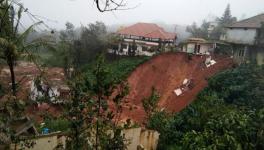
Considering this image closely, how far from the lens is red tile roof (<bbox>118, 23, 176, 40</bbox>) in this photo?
118 ft

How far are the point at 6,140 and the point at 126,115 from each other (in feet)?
58.2

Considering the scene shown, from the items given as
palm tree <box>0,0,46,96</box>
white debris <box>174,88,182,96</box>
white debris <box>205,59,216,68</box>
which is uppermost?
palm tree <box>0,0,46,96</box>

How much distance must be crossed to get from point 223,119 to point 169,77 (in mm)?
14847

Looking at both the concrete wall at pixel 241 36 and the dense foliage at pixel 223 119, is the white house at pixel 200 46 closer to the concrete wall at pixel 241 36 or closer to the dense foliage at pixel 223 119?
the concrete wall at pixel 241 36

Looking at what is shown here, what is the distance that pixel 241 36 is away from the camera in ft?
96.1

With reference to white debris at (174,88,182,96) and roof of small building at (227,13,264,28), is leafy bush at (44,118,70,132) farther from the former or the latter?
roof of small building at (227,13,264,28)

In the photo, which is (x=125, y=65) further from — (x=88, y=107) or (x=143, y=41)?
(x=88, y=107)

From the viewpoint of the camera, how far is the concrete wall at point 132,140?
1030 cm

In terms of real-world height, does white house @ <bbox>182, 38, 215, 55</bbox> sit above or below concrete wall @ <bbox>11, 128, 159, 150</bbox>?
above

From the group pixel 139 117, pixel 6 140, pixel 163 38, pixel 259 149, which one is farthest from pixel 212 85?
pixel 6 140

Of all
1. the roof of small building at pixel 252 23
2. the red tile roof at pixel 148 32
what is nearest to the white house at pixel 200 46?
the red tile roof at pixel 148 32

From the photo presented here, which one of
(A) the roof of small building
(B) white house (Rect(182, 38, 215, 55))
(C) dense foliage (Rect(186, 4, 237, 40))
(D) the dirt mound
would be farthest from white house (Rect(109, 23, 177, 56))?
(C) dense foliage (Rect(186, 4, 237, 40))

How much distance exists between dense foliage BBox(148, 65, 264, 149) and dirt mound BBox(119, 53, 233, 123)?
8.19 ft

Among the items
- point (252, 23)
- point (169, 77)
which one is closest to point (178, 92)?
point (169, 77)
